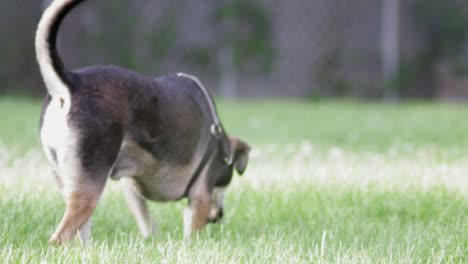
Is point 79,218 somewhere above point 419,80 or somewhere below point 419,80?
above

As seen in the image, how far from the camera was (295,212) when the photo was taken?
384 centimetres

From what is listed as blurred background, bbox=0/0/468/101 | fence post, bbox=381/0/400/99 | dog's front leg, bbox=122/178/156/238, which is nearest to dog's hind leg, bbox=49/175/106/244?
dog's front leg, bbox=122/178/156/238

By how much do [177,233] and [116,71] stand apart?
2.73 feet

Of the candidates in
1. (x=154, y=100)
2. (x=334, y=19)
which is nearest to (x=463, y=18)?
(x=334, y=19)

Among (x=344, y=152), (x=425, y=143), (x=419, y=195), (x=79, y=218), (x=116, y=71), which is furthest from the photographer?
(x=425, y=143)

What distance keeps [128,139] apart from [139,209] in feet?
2.05

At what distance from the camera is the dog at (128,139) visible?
2.83 meters

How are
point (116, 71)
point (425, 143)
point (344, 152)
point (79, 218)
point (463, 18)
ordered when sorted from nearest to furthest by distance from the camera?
point (79, 218) → point (116, 71) → point (344, 152) → point (425, 143) → point (463, 18)

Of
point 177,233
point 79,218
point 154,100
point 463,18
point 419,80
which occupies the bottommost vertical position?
point 419,80

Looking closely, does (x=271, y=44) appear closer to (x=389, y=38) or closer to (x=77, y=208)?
(x=389, y=38)

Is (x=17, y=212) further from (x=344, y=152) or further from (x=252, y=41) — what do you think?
(x=252, y=41)

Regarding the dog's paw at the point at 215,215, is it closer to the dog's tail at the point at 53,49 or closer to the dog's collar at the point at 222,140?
the dog's collar at the point at 222,140

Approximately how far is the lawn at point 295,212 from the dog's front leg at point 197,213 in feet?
0.26

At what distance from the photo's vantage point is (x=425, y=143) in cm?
766
